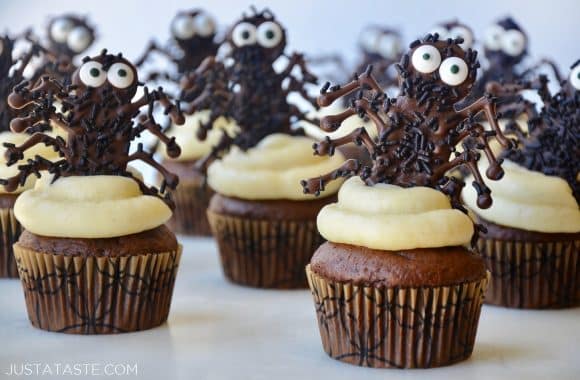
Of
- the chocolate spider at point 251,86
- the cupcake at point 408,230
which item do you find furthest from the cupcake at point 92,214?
the chocolate spider at point 251,86

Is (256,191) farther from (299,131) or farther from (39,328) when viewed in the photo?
(39,328)

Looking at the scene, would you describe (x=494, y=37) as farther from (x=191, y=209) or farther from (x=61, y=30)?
(x=61, y=30)

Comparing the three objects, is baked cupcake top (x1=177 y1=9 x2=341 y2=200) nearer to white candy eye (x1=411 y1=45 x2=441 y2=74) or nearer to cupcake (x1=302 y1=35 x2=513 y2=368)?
cupcake (x1=302 y1=35 x2=513 y2=368)

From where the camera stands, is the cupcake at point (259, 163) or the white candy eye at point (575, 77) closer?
the white candy eye at point (575, 77)

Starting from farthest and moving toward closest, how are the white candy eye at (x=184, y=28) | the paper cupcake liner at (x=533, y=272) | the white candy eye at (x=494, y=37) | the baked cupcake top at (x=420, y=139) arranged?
the white candy eye at (x=494, y=37) < the white candy eye at (x=184, y=28) < the paper cupcake liner at (x=533, y=272) < the baked cupcake top at (x=420, y=139)

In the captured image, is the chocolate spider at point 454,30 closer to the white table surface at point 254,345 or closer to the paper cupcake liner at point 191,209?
the paper cupcake liner at point 191,209


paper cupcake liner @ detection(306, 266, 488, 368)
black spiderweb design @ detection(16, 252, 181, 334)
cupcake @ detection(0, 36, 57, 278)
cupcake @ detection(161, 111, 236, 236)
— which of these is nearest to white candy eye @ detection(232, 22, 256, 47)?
cupcake @ detection(0, 36, 57, 278)

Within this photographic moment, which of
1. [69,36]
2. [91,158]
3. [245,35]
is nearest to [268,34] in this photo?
[245,35]

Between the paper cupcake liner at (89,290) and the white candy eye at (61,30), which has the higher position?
the white candy eye at (61,30)
